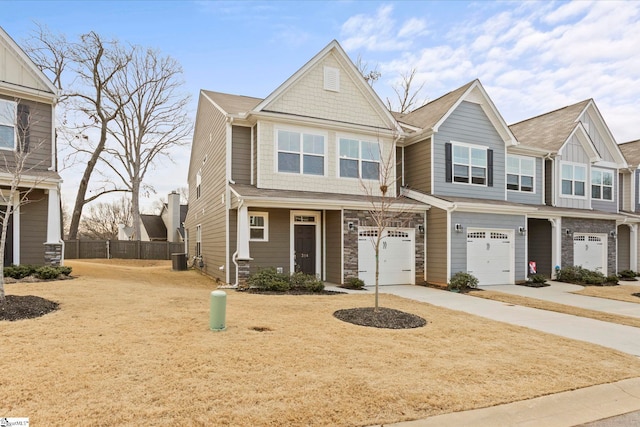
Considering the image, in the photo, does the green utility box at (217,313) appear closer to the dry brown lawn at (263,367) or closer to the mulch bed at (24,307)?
the dry brown lawn at (263,367)

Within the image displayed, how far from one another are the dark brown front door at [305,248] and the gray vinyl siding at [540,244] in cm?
1106

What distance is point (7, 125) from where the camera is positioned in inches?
487

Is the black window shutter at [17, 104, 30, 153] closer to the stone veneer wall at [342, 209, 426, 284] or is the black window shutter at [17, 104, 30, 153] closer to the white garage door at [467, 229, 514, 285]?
the stone veneer wall at [342, 209, 426, 284]

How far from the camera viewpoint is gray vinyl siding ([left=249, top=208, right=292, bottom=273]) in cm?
1345

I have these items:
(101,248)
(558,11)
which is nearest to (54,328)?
(558,11)

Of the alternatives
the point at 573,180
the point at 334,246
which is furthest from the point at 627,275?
the point at 334,246

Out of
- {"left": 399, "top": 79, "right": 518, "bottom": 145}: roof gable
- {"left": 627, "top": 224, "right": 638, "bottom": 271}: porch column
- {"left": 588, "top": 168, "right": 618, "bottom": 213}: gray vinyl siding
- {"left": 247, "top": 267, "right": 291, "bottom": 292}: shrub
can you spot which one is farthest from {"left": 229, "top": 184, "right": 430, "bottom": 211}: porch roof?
{"left": 627, "top": 224, "right": 638, "bottom": 271}: porch column

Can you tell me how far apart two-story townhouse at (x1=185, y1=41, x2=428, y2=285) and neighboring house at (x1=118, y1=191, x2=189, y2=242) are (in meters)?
20.2

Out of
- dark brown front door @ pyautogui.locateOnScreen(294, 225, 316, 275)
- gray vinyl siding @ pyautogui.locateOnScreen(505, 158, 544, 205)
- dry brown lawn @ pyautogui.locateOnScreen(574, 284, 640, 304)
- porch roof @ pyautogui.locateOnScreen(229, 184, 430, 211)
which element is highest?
gray vinyl siding @ pyautogui.locateOnScreen(505, 158, 544, 205)

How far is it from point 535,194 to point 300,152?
11.8 m

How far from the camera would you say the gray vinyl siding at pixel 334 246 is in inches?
547

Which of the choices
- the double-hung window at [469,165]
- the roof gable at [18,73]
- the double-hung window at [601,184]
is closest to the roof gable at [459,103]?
the double-hung window at [469,165]

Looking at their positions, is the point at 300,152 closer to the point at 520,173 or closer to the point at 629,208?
the point at 520,173

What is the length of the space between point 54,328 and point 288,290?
6593 millimetres
